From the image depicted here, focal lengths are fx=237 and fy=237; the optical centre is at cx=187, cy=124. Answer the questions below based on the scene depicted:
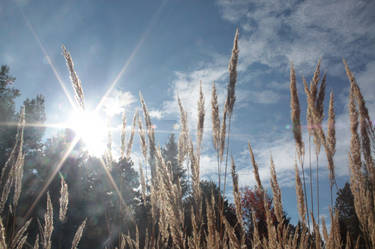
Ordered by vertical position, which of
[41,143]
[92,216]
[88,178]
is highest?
[41,143]

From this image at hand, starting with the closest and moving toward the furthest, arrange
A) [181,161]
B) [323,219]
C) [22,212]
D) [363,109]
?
1. [323,219]
2. [363,109]
3. [181,161]
4. [22,212]

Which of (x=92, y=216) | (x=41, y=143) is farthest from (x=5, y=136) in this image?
(x=92, y=216)

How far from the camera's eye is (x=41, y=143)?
2173 centimetres

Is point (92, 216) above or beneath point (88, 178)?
beneath

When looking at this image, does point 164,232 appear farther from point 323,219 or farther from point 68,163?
point 68,163

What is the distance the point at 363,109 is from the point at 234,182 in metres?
1.19

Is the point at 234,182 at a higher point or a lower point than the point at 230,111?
lower

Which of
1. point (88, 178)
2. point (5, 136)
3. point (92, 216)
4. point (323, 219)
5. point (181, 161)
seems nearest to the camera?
point (323, 219)

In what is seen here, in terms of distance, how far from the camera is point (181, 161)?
231 cm

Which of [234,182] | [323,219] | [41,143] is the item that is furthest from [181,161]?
[41,143]

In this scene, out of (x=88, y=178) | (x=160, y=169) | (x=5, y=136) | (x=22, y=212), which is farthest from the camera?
(x=88, y=178)

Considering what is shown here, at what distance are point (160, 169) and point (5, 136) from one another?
22.3 m

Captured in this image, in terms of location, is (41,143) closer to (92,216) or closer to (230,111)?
(92,216)

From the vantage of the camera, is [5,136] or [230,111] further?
[5,136]
